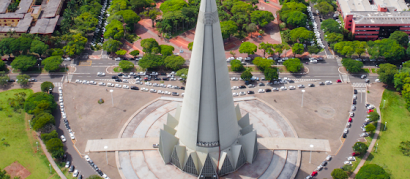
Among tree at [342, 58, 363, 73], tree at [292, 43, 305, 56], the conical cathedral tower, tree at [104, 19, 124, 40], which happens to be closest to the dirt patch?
the conical cathedral tower

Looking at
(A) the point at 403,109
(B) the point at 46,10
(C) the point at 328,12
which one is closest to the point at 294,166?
(A) the point at 403,109

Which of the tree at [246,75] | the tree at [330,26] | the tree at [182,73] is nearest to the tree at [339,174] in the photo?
the tree at [246,75]

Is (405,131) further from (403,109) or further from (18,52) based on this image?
(18,52)

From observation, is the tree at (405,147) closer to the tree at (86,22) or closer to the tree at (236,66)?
the tree at (236,66)

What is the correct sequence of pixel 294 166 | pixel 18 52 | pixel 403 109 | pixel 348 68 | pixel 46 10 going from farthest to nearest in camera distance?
pixel 46 10
pixel 18 52
pixel 348 68
pixel 403 109
pixel 294 166

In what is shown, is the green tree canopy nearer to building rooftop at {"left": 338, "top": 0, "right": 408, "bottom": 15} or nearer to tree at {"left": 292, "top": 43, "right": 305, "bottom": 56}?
tree at {"left": 292, "top": 43, "right": 305, "bottom": 56}

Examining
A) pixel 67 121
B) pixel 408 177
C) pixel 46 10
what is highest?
pixel 46 10
